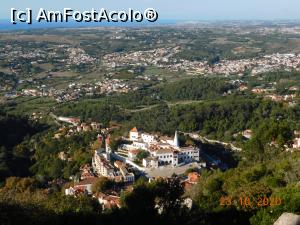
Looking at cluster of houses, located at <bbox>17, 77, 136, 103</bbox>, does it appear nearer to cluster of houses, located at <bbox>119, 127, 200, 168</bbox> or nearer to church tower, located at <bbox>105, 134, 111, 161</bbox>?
church tower, located at <bbox>105, 134, 111, 161</bbox>

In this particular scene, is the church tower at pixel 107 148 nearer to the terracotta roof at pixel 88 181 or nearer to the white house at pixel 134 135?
the white house at pixel 134 135

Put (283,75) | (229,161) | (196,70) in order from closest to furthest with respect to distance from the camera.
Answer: (229,161) → (283,75) → (196,70)

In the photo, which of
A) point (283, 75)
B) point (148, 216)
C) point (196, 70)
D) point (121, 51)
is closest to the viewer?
point (148, 216)

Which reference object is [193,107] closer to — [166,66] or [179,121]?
[179,121]

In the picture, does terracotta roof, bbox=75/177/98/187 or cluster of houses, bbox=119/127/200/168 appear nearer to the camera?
terracotta roof, bbox=75/177/98/187

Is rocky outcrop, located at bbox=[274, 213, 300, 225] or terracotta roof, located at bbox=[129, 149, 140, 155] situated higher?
rocky outcrop, located at bbox=[274, 213, 300, 225]

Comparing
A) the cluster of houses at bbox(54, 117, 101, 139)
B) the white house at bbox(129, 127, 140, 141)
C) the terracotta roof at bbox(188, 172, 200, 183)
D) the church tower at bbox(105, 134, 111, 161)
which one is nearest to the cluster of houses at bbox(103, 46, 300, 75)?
the cluster of houses at bbox(54, 117, 101, 139)

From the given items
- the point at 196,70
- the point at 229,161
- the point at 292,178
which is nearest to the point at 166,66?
the point at 196,70

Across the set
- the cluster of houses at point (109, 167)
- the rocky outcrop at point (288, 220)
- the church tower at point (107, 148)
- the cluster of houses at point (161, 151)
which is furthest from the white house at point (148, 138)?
the rocky outcrop at point (288, 220)
